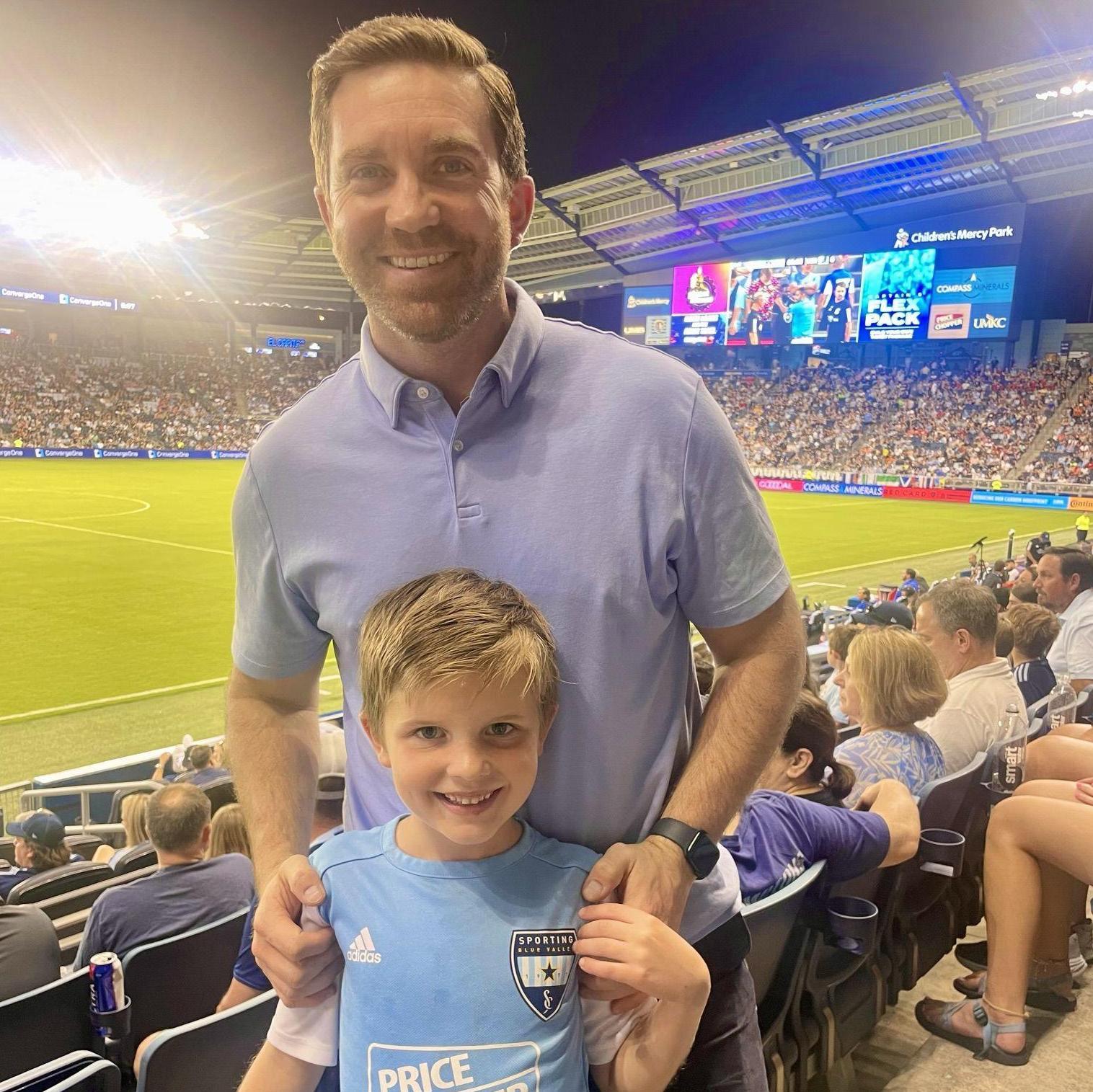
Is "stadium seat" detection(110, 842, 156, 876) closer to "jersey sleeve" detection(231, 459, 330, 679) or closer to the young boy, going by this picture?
"jersey sleeve" detection(231, 459, 330, 679)

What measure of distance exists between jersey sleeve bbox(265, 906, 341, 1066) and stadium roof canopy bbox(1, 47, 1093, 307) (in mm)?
33894

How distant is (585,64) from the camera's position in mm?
14906

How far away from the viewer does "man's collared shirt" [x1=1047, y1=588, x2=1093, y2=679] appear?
228 inches

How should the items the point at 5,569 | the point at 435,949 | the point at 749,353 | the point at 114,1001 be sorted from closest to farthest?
1. the point at 435,949
2. the point at 114,1001
3. the point at 5,569
4. the point at 749,353

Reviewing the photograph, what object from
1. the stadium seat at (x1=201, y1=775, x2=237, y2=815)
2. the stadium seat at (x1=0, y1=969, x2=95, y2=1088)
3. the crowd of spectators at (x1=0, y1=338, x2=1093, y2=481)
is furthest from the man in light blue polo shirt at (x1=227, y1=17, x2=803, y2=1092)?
the crowd of spectators at (x1=0, y1=338, x2=1093, y2=481)

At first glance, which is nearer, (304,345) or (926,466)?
(926,466)

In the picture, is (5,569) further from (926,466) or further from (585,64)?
(926,466)

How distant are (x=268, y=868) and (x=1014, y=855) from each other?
255 centimetres

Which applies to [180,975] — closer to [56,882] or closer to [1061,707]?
[56,882]

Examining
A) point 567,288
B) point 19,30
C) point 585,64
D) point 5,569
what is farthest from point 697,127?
point 567,288

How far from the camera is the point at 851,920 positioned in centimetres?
241

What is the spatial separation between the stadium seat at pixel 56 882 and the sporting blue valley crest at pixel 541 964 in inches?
131

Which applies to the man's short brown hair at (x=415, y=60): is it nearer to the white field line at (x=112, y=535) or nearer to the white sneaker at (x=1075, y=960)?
the white sneaker at (x=1075, y=960)

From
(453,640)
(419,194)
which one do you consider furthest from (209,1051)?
(419,194)
